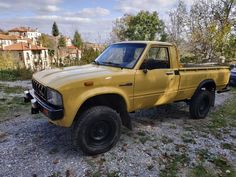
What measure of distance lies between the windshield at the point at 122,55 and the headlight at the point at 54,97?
1.41 metres

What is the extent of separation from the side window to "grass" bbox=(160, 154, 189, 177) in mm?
1676

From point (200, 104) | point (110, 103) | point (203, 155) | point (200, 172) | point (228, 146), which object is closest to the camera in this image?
point (200, 172)

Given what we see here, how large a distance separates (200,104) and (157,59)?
1.91 metres

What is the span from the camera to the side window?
14.8 feet

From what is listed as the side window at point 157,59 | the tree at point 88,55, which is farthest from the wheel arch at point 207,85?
the tree at point 88,55

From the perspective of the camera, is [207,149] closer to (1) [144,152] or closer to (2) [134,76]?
(1) [144,152]

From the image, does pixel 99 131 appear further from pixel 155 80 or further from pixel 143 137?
pixel 155 80

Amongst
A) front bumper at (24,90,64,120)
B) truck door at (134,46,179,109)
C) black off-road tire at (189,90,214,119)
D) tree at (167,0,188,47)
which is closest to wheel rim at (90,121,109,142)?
front bumper at (24,90,64,120)

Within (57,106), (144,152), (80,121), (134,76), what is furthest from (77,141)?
(134,76)

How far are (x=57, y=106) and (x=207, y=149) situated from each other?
9.02 feet

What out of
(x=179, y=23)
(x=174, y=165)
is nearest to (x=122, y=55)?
(x=174, y=165)

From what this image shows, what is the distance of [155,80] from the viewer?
4.58 meters

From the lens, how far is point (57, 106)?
361 cm

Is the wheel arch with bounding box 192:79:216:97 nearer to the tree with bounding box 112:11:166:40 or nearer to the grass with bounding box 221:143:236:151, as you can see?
the grass with bounding box 221:143:236:151
